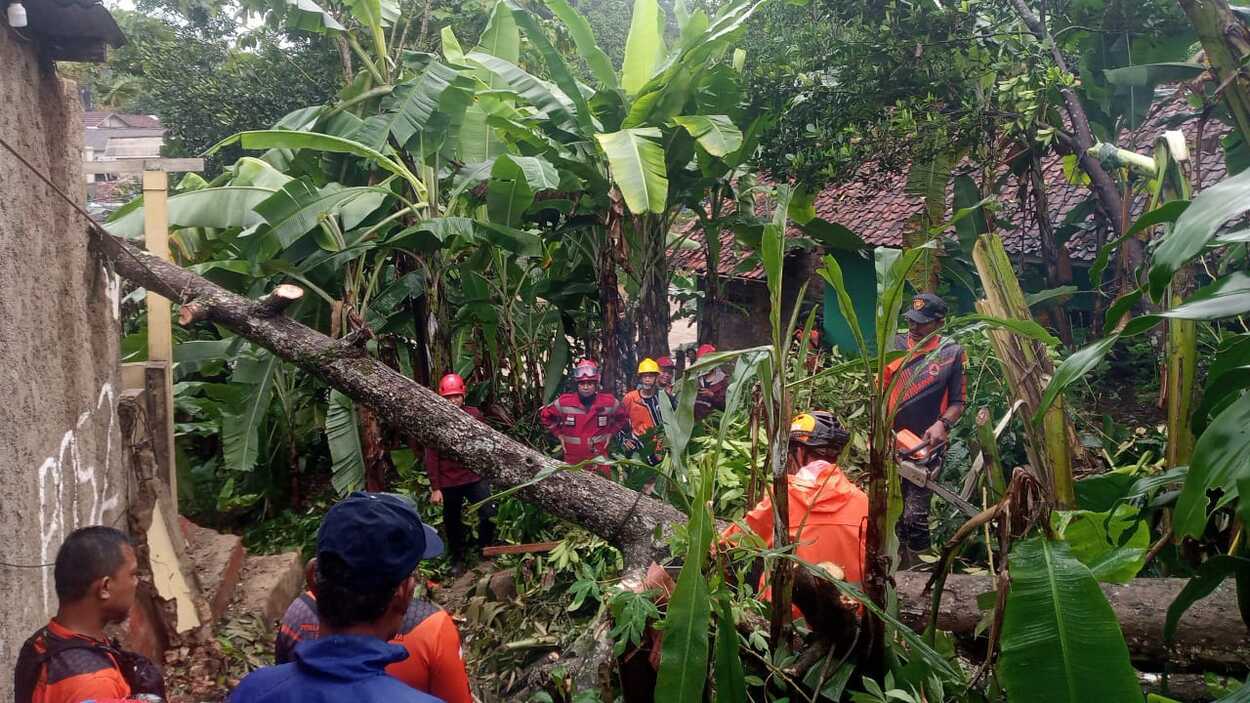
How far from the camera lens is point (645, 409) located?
6715mm

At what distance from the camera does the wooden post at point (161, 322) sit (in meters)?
5.00

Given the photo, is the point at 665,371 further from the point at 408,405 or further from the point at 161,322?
the point at 161,322

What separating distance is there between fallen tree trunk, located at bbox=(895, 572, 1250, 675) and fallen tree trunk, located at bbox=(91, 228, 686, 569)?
4.15ft

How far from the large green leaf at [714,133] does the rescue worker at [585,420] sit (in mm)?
1907

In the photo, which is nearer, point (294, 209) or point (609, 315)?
point (294, 209)

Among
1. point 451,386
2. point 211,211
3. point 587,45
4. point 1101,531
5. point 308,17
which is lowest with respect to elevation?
point 451,386

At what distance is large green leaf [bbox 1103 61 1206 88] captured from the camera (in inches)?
184

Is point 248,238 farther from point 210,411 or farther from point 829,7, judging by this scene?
point 829,7

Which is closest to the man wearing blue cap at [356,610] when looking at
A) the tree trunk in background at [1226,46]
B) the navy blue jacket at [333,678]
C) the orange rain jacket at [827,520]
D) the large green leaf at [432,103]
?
the navy blue jacket at [333,678]

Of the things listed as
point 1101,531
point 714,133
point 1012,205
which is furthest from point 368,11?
point 1101,531

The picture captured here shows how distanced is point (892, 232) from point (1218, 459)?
823 cm

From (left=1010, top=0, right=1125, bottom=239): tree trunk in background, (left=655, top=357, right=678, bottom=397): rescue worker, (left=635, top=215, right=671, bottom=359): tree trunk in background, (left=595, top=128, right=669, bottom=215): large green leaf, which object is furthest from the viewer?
(left=635, top=215, right=671, bottom=359): tree trunk in background

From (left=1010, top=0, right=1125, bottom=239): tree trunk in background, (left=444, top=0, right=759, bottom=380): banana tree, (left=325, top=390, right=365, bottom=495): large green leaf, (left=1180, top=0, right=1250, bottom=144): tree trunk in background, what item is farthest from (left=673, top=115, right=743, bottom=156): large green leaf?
(left=1180, top=0, right=1250, bottom=144): tree trunk in background

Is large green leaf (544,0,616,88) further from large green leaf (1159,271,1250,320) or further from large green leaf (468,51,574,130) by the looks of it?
large green leaf (1159,271,1250,320)
